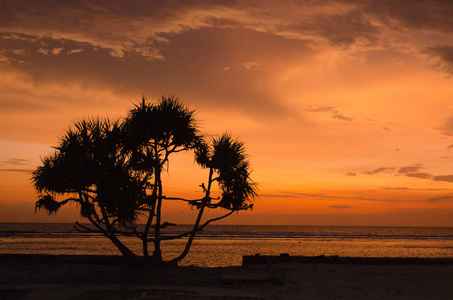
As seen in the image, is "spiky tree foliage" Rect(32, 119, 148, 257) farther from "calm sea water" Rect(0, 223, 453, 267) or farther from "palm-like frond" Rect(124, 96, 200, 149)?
"calm sea water" Rect(0, 223, 453, 267)

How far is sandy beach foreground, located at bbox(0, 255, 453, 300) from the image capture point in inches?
427

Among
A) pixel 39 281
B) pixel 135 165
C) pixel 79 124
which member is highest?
pixel 79 124

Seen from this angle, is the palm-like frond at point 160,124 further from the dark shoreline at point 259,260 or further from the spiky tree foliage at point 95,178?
the dark shoreline at point 259,260

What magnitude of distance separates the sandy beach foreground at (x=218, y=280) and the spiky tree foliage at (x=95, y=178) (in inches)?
76.9

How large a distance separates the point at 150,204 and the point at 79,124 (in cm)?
372

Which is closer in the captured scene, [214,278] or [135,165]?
[214,278]

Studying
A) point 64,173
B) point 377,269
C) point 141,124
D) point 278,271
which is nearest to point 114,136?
point 141,124

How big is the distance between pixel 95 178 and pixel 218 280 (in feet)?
17.3

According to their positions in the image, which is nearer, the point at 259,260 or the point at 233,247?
the point at 259,260

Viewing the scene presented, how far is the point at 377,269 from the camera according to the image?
16.4 meters

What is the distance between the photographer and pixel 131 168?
16.1 metres

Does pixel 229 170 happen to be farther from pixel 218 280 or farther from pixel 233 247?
→ pixel 233 247

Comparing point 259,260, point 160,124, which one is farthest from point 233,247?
point 160,124

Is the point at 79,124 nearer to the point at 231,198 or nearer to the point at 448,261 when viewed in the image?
the point at 231,198
